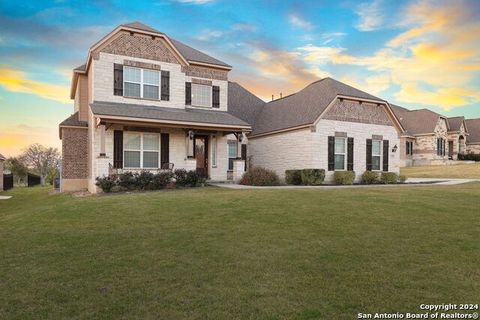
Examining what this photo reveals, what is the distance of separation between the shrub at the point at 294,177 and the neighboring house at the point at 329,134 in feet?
2.57

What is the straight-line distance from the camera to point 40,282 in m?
5.30

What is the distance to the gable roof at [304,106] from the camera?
22.3 meters

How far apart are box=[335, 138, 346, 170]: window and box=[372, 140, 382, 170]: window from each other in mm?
2686

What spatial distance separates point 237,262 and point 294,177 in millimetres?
15942

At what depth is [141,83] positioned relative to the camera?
19828mm

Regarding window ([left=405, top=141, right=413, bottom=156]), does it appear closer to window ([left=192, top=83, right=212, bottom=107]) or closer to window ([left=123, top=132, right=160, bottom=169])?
window ([left=192, top=83, right=212, bottom=107])

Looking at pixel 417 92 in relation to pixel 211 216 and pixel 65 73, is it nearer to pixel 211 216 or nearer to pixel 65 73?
pixel 211 216

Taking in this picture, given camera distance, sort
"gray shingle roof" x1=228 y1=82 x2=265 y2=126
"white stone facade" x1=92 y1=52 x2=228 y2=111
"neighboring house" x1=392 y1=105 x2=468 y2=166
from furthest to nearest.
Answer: "neighboring house" x1=392 y1=105 x2=468 y2=166 < "gray shingle roof" x1=228 y1=82 x2=265 y2=126 < "white stone facade" x1=92 y1=52 x2=228 y2=111

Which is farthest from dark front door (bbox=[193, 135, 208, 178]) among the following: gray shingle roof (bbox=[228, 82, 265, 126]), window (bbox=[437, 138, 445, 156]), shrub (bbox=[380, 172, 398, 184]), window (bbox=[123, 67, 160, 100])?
window (bbox=[437, 138, 445, 156])

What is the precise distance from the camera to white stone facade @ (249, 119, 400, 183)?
21656mm

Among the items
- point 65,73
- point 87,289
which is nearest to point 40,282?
point 87,289

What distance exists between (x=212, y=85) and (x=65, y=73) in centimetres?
1069

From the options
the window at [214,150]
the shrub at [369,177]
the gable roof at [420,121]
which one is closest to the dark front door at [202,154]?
the window at [214,150]

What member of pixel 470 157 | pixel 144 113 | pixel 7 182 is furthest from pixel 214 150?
pixel 470 157
